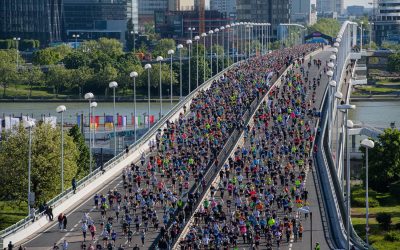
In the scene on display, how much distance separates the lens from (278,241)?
4956 cm

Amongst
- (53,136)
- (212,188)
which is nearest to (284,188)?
(212,188)

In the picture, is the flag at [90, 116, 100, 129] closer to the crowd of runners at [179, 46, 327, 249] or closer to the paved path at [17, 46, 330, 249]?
the crowd of runners at [179, 46, 327, 249]

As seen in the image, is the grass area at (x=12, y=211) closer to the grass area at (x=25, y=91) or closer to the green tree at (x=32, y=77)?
the grass area at (x=25, y=91)

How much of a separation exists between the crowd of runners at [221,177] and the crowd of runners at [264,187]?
0.05 meters

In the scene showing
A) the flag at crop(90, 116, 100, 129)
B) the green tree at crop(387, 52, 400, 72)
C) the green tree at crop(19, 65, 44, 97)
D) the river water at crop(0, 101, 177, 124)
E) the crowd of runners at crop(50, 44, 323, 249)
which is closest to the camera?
the crowd of runners at crop(50, 44, 323, 249)

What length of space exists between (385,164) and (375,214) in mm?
10118

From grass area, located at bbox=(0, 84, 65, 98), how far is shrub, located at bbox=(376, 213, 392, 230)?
9537 cm

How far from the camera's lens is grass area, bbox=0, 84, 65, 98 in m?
155

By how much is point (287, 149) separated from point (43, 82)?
9649cm

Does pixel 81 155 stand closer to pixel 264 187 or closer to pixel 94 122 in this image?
pixel 94 122

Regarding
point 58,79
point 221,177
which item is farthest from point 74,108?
point 221,177

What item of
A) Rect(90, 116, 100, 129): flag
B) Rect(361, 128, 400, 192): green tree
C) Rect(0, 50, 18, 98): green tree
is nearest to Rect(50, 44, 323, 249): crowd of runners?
Rect(361, 128, 400, 192): green tree

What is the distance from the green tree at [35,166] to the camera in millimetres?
66188

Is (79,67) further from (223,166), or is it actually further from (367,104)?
(223,166)
